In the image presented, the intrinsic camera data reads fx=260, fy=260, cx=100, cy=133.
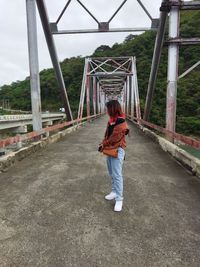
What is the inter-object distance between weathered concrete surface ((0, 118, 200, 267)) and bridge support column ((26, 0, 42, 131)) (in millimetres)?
3296

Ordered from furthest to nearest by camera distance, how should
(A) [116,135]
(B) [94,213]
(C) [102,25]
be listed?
(C) [102,25]
(A) [116,135]
(B) [94,213]

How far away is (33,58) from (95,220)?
6224 millimetres

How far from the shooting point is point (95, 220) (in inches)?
112

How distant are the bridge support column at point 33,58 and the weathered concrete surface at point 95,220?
3296 millimetres

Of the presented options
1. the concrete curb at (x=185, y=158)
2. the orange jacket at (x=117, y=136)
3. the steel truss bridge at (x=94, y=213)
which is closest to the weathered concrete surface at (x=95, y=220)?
the steel truss bridge at (x=94, y=213)

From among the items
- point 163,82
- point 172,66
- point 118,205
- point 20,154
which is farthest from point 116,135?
point 163,82

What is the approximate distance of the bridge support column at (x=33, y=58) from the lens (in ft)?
24.6

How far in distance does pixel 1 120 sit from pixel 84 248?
3011 centimetres

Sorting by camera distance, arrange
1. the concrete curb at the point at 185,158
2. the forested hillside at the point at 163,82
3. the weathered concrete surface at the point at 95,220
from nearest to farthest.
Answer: the weathered concrete surface at the point at 95,220
the concrete curb at the point at 185,158
the forested hillside at the point at 163,82

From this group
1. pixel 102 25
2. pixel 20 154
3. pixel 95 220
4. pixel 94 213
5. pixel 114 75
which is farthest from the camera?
pixel 114 75

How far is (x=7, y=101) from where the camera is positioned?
275ft

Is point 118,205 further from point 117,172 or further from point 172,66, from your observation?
point 172,66

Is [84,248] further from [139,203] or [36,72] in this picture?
[36,72]

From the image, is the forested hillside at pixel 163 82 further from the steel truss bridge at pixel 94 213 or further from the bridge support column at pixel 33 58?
the steel truss bridge at pixel 94 213
